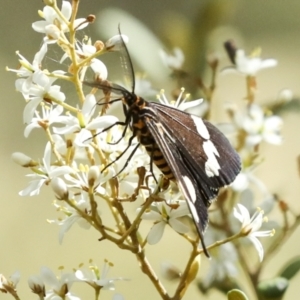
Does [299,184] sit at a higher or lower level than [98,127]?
lower

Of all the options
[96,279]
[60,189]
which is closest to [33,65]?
Result: [60,189]

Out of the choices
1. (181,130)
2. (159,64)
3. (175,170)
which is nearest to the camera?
(175,170)

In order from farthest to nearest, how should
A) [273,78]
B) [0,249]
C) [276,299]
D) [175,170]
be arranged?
[273,78], [0,249], [276,299], [175,170]

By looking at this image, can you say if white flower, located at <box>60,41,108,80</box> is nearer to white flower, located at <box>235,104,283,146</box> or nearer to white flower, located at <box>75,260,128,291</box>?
white flower, located at <box>75,260,128,291</box>

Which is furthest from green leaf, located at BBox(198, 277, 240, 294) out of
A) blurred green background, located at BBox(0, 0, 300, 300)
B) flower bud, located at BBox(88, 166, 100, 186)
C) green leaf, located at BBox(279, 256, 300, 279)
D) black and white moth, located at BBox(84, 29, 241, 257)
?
flower bud, located at BBox(88, 166, 100, 186)

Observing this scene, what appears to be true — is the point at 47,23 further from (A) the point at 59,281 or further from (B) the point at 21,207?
(B) the point at 21,207

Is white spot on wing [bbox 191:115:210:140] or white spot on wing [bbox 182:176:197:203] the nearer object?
white spot on wing [bbox 182:176:197:203]

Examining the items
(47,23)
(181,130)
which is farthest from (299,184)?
(47,23)
